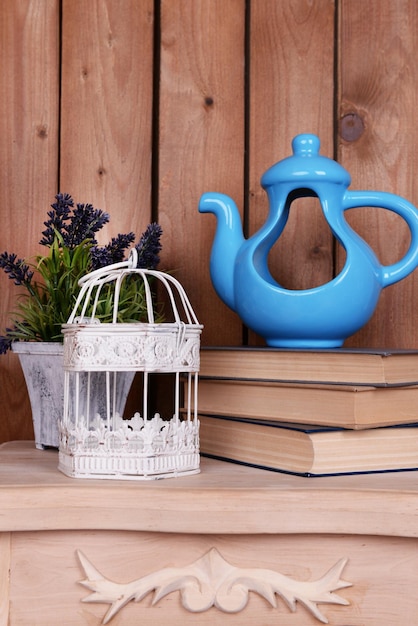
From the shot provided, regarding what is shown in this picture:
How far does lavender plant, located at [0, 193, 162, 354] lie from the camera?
0.91 m

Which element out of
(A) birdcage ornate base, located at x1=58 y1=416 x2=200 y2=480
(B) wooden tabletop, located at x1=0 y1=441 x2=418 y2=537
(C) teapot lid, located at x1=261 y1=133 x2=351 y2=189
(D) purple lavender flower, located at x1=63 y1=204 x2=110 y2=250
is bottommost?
(B) wooden tabletop, located at x1=0 y1=441 x2=418 y2=537

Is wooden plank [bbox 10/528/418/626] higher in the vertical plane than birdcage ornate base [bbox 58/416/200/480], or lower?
lower

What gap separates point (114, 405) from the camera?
0.86 m

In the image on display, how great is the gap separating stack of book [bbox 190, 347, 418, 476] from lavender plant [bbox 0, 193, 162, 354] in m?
0.16

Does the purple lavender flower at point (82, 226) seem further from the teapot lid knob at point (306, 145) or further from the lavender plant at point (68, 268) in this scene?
the teapot lid knob at point (306, 145)

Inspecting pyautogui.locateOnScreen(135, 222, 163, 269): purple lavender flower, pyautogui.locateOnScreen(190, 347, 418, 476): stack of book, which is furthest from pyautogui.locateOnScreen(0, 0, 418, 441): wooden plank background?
pyautogui.locateOnScreen(190, 347, 418, 476): stack of book

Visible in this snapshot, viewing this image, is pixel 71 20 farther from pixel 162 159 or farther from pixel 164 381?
pixel 164 381

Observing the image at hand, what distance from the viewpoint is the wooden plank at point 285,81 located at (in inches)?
43.6

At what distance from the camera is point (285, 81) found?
3.65 feet

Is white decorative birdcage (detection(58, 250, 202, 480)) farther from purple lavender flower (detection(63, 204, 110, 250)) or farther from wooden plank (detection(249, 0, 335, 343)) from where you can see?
wooden plank (detection(249, 0, 335, 343))

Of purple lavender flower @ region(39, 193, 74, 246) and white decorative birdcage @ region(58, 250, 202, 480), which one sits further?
purple lavender flower @ region(39, 193, 74, 246)

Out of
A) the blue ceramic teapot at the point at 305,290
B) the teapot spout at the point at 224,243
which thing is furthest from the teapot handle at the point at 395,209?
the teapot spout at the point at 224,243

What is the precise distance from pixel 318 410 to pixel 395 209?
0.97 feet

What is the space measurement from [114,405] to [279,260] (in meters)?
0.35
